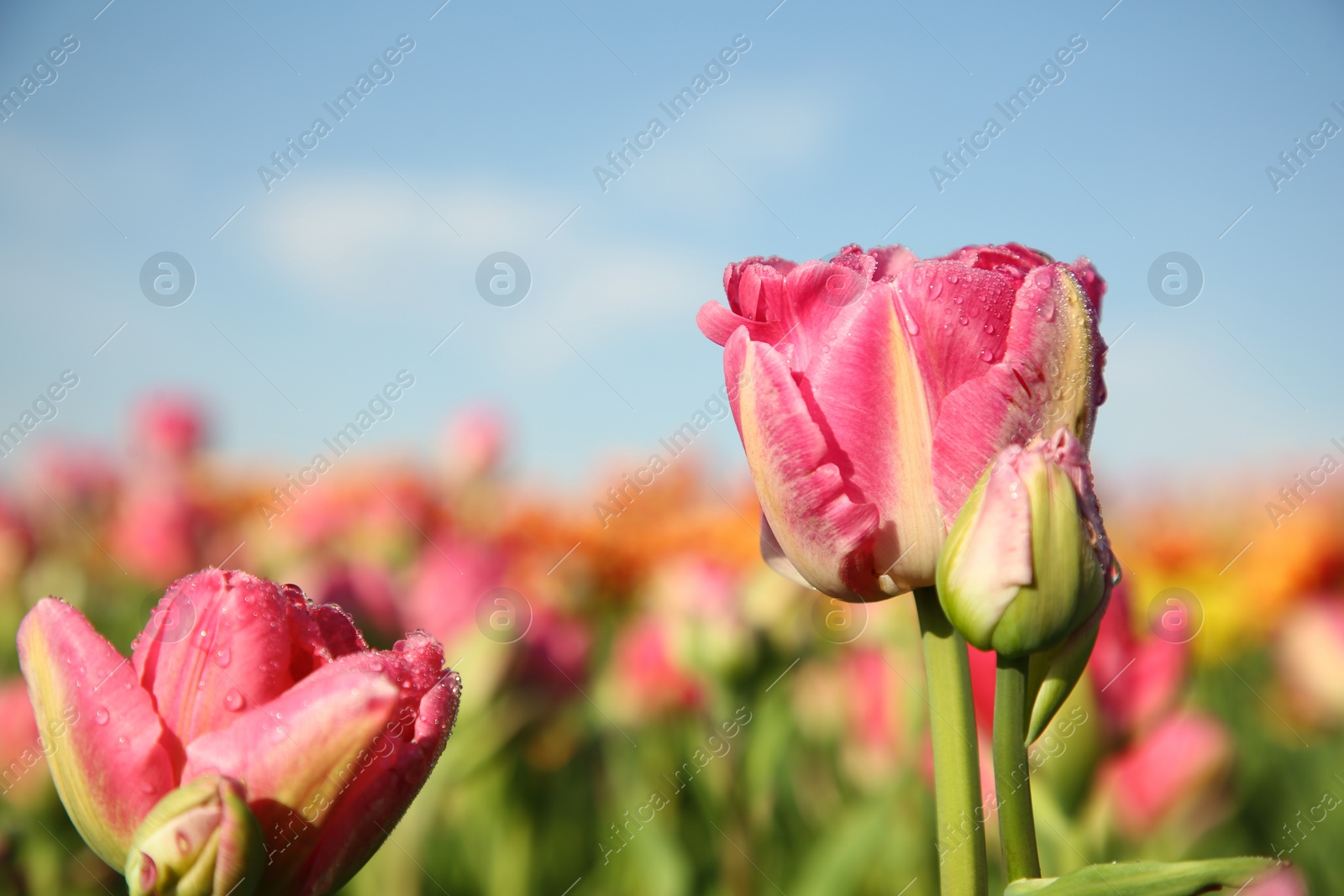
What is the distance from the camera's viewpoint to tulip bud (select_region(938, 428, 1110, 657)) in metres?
0.35

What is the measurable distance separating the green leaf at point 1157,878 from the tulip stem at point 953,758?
0.03m

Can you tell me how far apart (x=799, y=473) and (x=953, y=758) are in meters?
0.12

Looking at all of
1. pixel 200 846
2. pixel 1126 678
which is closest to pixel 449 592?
pixel 1126 678

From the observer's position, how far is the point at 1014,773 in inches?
13.9

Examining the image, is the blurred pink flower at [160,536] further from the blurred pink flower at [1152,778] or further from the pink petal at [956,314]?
the pink petal at [956,314]

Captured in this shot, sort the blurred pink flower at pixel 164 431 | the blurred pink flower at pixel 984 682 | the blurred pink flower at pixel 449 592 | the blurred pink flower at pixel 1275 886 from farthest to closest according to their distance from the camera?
1. the blurred pink flower at pixel 164 431
2. the blurred pink flower at pixel 449 592
3. the blurred pink flower at pixel 984 682
4. the blurred pink flower at pixel 1275 886

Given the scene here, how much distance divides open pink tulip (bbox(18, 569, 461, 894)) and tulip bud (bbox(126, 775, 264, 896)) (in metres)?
0.02

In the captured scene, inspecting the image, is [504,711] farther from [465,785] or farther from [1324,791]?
[1324,791]

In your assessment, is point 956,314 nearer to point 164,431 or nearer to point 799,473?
point 799,473

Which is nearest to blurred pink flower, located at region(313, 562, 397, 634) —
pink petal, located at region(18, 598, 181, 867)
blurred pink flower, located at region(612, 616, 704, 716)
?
blurred pink flower, located at region(612, 616, 704, 716)

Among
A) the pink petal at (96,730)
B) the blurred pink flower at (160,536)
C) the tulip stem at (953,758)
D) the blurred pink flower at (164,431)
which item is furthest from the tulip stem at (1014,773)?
the blurred pink flower at (164,431)

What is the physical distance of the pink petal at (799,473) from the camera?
0.41 meters

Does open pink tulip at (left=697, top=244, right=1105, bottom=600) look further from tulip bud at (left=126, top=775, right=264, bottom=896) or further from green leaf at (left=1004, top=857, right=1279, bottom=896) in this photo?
tulip bud at (left=126, top=775, right=264, bottom=896)

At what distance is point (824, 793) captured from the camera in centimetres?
152
